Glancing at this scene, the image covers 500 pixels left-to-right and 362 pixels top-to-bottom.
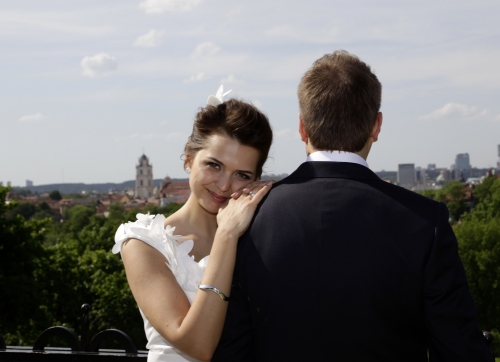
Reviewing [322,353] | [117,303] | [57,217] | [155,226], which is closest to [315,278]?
[322,353]

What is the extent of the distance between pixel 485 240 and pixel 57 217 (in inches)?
4904

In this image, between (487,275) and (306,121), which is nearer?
(306,121)

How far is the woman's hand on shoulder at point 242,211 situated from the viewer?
262cm

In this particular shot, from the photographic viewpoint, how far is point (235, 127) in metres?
3.25

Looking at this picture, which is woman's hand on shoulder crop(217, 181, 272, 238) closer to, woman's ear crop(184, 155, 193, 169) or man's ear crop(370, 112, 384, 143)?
man's ear crop(370, 112, 384, 143)

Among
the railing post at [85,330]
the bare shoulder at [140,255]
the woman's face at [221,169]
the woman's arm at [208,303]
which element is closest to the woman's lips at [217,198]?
the woman's face at [221,169]

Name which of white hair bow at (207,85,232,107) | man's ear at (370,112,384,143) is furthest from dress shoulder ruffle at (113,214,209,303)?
man's ear at (370,112,384,143)

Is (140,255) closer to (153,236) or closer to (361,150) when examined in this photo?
(153,236)

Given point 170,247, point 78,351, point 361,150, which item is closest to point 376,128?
point 361,150

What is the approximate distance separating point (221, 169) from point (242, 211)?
0.65 metres

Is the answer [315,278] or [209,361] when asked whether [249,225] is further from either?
[209,361]

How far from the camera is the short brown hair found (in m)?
2.39

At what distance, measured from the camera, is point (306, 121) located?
2443mm

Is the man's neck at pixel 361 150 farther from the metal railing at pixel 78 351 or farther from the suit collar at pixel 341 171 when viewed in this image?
the metal railing at pixel 78 351
